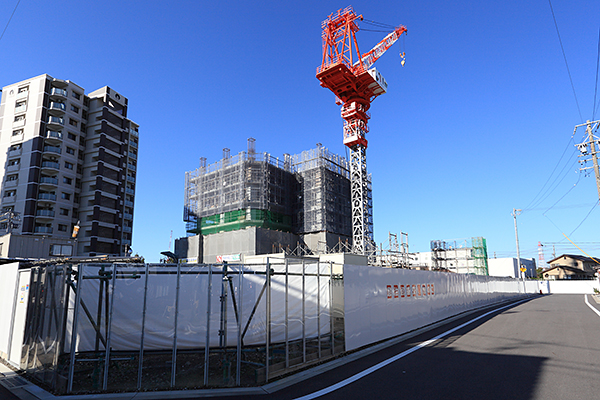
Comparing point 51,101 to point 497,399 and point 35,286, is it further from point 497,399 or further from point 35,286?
point 497,399

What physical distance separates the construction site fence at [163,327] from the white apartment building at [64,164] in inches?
1899

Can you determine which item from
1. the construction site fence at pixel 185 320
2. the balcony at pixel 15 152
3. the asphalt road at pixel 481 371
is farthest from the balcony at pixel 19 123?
the asphalt road at pixel 481 371

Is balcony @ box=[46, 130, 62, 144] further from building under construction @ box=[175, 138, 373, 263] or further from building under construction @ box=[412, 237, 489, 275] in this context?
building under construction @ box=[412, 237, 489, 275]

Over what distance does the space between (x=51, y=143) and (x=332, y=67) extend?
44513 mm

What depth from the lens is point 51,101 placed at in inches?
2185

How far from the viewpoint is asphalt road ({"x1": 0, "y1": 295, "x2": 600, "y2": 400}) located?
22.6 feet

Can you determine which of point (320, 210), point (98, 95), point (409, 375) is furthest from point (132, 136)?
point (409, 375)

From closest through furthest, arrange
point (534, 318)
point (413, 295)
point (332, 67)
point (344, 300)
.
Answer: point (344, 300) → point (413, 295) → point (534, 318) → point (332, 67)

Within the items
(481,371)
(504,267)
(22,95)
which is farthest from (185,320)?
(504,267)

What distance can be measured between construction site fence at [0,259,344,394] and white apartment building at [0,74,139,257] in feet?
158

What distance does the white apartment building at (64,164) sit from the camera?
172 ft

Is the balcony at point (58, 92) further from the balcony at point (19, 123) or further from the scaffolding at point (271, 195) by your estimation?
the scaffolding at point (271, 195)

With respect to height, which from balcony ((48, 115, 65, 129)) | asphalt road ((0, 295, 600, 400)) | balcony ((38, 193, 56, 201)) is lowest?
asphalt road ((0, 295, 600, 400))

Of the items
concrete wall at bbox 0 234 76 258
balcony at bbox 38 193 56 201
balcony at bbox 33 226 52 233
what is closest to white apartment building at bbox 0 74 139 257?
balcony at bbox 38 193 56 201
